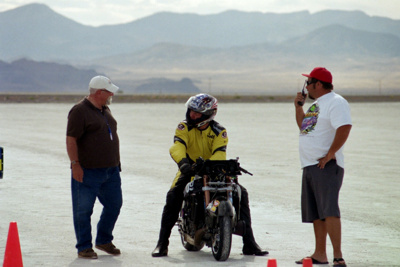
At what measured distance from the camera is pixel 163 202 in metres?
11.9

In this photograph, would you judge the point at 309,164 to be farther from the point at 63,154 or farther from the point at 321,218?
the point at 63,154

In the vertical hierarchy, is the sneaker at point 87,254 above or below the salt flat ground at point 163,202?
above

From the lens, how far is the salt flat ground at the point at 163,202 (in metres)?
8.11

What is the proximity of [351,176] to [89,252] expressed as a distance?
8.81 metres

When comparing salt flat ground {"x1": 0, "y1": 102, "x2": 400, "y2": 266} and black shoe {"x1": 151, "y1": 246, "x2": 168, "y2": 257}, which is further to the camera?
salt flat ground {"x1": 0, "y1": 102, "x2": 400, "y2": 266}

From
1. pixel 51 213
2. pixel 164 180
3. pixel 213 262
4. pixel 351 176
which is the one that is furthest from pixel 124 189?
pixel 213 262

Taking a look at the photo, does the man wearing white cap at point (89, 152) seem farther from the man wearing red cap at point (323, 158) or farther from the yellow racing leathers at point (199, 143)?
the man wearing red cap at point (323, 158)

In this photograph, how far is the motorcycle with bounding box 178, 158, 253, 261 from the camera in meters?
7.46

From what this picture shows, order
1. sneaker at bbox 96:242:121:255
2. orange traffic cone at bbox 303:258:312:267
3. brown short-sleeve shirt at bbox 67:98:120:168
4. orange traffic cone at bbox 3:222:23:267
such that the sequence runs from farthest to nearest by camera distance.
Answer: sneaker at bbox 96:242:121:255 < brown short-sleeve shirt at bbox 67:98:120:168 < orange traffic cone at bbox 3:222:23:267 < orange traffic cone at bbox 303:258:312:267

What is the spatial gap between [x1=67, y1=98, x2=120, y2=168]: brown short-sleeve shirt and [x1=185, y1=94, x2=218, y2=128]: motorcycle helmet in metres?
0.84

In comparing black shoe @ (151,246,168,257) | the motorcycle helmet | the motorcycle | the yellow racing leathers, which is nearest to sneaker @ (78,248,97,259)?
black shoe @ (151,246,168,257)

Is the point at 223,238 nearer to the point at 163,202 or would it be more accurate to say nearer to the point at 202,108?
the point at 202,108

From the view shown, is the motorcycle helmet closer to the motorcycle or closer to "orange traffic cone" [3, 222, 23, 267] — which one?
the motorcycle

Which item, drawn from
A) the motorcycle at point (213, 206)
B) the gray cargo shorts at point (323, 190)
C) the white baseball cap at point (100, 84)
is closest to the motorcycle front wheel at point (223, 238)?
the motorcycle at point (213, 206)
